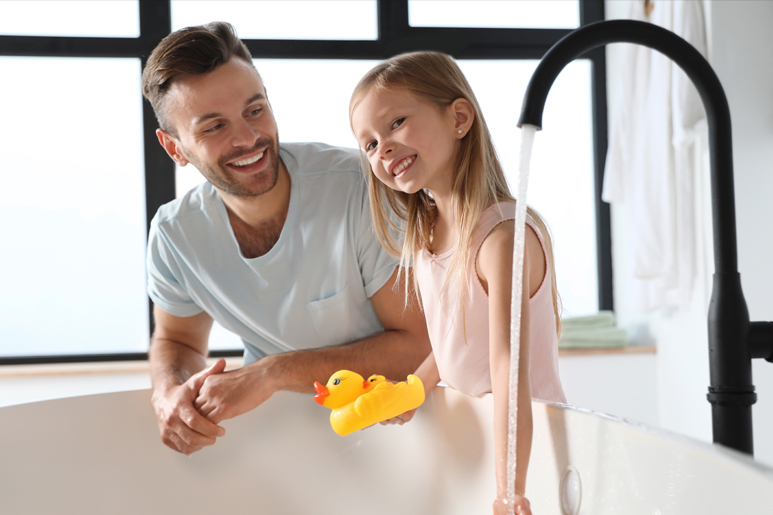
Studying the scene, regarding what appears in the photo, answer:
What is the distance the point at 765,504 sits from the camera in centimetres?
46

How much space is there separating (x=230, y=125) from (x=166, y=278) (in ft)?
1.30

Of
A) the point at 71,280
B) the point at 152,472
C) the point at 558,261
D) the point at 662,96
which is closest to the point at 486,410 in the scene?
the point at 152,472

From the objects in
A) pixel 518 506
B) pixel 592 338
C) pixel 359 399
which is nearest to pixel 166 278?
pixel 359 399

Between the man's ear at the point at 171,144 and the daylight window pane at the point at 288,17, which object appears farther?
the daylight window pane at the point at 288,17

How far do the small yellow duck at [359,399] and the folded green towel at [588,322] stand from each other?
4.42 ft

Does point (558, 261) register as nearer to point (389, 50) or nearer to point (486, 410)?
point (389, 50)

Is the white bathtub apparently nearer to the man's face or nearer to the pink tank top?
the pink tank top

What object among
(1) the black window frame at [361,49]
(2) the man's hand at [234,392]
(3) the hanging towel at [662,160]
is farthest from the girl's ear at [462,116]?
(1) the black window frame at [361,49]

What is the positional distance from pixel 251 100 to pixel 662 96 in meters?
1.30

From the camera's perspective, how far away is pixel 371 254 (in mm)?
1229

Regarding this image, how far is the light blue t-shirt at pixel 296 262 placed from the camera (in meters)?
1.24

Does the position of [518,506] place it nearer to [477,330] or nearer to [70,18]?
[477,330]

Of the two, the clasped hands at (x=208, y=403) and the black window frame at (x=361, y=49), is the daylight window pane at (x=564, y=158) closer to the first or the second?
the black window frame at (x=361, y=49)

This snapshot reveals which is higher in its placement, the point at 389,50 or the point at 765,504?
the point at 389,50
